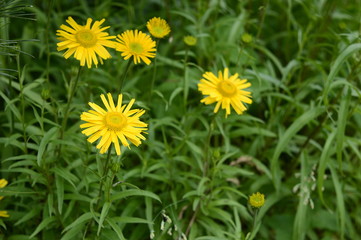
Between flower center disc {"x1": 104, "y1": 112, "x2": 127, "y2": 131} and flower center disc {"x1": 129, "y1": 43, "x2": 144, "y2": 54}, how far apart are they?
183 mm

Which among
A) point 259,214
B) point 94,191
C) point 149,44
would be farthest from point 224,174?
point 149,44

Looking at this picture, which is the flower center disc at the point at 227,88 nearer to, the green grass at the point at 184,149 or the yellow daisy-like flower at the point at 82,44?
the green grass at the point at 184,149

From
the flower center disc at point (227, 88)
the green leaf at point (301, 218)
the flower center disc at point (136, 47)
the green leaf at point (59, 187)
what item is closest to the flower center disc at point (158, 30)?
the flower center disc at point (136, 47)

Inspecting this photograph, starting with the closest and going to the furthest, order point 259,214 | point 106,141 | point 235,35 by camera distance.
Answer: point 106,141, point 259,214, point 235,35

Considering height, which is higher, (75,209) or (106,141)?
(106,141)

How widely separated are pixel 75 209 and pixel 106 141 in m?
0.51

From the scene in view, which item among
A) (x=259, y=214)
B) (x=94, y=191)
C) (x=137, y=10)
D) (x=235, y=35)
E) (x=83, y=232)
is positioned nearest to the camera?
(x=83, y=232)

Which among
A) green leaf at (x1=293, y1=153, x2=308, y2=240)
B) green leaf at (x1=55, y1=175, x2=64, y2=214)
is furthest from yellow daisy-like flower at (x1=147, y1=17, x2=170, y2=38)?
green leaf at (x1=293, y1=153, x2=308, y2=240)

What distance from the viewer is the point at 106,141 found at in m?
1.07

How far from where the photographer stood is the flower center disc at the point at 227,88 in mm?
1251

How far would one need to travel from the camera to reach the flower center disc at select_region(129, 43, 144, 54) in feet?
3.90

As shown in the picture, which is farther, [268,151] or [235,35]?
[235,35]

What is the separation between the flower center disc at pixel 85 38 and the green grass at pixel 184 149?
16 centimetres

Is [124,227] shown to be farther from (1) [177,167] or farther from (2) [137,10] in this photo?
(2) [137,10]
